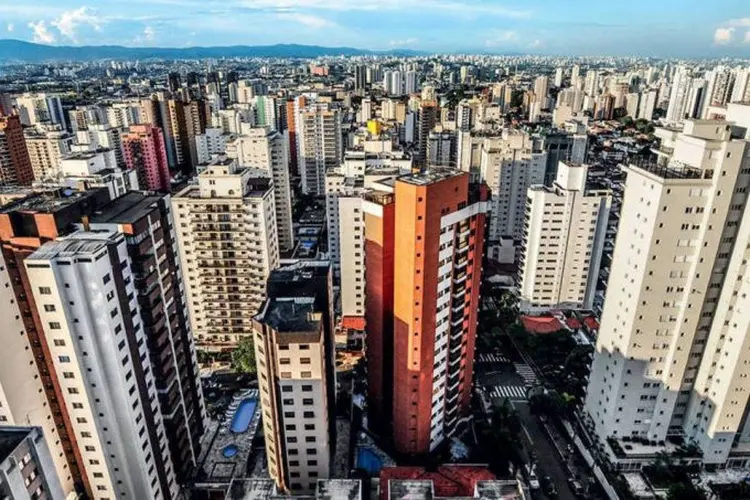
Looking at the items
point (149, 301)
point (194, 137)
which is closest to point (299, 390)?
point (149, 301)

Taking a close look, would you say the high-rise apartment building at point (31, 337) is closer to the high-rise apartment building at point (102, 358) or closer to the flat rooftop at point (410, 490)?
the high-rise apartment building at point (102, 358)

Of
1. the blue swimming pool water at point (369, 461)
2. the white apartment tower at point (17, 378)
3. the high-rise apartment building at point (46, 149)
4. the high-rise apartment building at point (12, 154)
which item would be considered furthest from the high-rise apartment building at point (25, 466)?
the high-rise apartment building at point (46, 149)

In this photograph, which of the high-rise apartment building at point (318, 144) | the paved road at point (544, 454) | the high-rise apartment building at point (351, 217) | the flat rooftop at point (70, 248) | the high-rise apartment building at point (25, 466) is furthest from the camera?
the high-rise apartment building at point (318, 144)

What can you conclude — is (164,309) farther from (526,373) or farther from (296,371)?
(526,373)

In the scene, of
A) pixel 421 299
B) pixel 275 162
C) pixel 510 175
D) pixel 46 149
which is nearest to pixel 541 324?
pixel 510 175

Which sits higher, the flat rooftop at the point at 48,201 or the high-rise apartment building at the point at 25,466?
the flat rooftop at the point at 48,201

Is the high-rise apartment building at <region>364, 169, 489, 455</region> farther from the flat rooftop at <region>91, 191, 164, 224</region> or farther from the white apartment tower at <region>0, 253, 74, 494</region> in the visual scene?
the white apartment tower at <region>0, 253, 74, 494</region>
